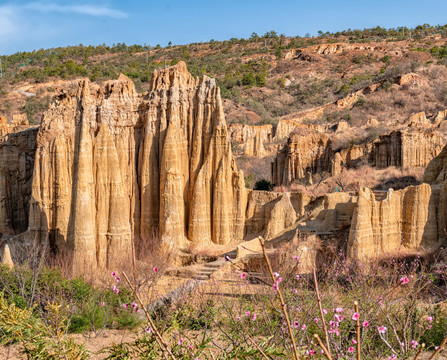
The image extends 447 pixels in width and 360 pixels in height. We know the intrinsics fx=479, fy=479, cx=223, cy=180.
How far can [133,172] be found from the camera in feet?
86.1

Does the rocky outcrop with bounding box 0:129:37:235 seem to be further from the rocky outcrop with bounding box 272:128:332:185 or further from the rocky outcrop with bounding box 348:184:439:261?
the rocky outcrop with bounding box 272:128:332:185

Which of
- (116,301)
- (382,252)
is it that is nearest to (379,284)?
(382,252)

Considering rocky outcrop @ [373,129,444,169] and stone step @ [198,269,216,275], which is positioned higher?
rocky outcrop @ [373,129,444,169]

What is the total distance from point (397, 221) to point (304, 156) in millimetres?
22508

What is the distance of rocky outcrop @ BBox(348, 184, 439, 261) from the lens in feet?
67.3

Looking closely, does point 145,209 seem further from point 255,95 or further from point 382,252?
point 255,95

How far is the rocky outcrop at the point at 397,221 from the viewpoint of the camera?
20516 millimetres

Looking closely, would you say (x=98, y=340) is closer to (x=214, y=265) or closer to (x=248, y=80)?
(x=214, y=265)

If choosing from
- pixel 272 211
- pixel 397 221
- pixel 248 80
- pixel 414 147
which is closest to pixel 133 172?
pixel 272 211

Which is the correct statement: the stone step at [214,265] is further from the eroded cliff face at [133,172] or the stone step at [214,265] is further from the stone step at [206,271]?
the eroded cliff face at [133,172]

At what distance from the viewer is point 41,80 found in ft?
268

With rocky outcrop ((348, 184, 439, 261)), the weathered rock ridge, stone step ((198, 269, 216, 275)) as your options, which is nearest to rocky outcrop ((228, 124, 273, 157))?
the weathered rock ridge

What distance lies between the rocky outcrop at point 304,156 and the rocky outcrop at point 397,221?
69.1 feet

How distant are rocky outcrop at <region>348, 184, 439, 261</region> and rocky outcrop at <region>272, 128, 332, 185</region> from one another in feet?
69.1
